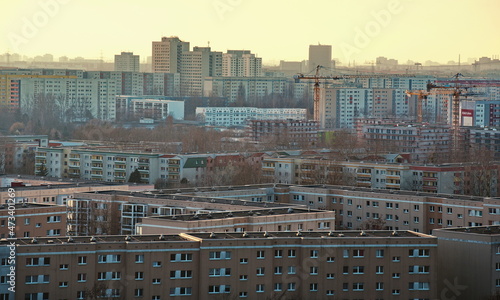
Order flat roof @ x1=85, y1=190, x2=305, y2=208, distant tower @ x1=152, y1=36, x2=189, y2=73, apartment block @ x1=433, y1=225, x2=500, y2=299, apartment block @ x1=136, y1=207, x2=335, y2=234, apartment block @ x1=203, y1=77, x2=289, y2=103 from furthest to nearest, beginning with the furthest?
distant tower @ x1=152, y1=36, x2=189, y2=73, apartment block @ x1=203, y1=77, x2=289, y2=103, flat roof @ x1=85, y1=190, x2=305, y2=208, apartment block @ x1=136, y1=207, x2=335, y2=234, apartment block @ x1=433, y1=225, x2=500, y2=299

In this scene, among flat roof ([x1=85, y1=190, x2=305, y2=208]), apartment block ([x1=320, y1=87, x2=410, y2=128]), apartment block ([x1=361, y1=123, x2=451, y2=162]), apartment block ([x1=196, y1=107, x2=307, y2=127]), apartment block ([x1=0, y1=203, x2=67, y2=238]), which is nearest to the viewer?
apartment block ([x1=0, y1=203, x2=67, y2=238])

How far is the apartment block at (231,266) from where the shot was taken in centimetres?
892

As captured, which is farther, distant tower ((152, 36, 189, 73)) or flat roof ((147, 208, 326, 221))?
distant tower ((152, 36, 189, 73))

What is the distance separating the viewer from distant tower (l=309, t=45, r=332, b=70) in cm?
5325

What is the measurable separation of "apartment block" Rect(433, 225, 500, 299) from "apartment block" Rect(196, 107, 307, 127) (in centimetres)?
3009

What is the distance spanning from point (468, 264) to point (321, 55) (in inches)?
1735

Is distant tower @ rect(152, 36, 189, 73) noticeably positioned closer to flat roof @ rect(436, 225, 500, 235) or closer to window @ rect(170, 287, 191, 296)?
flat roof @ rect(436, 225, 500, 235)

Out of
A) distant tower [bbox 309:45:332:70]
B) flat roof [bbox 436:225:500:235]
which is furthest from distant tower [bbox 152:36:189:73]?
flat roof [bbox 436:225:500:235]

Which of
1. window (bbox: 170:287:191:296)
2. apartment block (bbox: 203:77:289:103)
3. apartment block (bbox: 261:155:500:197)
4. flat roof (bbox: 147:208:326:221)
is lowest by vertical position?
window (bbox: 170:287:191:296)

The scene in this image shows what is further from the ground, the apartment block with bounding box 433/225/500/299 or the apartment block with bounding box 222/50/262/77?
the apartment block with bounding box 222/50/262/77

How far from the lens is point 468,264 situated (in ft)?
32.5

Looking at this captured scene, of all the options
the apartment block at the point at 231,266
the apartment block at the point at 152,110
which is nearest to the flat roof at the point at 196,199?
the apartment block at the point at 231,266

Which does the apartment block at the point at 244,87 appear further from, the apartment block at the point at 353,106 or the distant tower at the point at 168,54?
the apartment block at the point at 353,106

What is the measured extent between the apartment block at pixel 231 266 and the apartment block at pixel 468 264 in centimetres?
40
